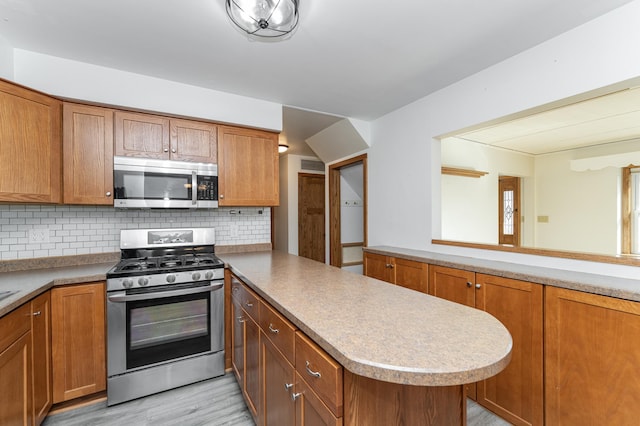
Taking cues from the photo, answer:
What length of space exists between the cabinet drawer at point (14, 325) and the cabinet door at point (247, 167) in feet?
4.90

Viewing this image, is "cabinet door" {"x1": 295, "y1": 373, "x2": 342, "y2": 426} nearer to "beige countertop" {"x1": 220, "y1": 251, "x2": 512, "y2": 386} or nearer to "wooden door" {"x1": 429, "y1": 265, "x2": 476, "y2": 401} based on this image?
"beige countertop" {"x1": 220, "y1": 251, "x2": 512, "y2": 386}

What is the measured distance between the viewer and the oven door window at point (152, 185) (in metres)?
2.30

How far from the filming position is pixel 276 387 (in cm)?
134

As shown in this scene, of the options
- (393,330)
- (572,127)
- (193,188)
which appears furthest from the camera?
(572,127)

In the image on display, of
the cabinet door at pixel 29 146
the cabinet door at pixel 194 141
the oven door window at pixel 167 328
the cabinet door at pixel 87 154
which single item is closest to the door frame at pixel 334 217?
the cabinet door at pixel 194 141

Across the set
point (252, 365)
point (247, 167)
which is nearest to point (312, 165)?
point (247, 167)

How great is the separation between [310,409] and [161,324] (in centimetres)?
157

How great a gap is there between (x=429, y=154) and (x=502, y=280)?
4.59 ft

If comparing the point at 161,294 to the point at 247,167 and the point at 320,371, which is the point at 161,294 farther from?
the point at 320,371

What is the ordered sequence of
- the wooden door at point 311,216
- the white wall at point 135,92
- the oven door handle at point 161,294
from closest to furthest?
1. the oven door handle at point 161,294
2. the white wall at point 135,92
3. the wooden door at point 311,216

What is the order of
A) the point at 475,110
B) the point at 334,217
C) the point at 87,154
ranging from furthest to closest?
the point at 334,217 → the point at 475,110 → the point at 87,154

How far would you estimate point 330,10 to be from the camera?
158 centimetres

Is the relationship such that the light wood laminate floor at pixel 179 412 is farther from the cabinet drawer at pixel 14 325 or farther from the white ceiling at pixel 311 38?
the white ceiling at pixel 311 38

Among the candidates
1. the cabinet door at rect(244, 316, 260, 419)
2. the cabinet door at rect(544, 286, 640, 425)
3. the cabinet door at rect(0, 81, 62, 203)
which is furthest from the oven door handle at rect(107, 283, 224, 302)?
the cabinet door at rect(544, 286, 640, 425)
